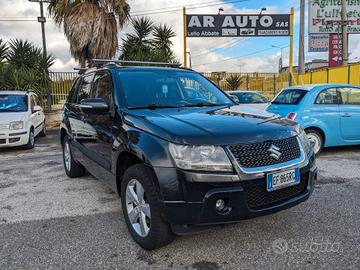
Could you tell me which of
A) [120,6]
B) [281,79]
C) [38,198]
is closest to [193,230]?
[38,198]

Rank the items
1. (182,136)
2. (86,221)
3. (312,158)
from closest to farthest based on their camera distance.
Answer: (182,136)
(312,158)
(86,221)

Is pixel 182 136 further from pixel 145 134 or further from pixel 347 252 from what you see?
pixel 347 252

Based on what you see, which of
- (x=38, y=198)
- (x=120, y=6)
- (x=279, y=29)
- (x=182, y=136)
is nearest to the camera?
(x=182, y=136)

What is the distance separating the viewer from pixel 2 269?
9.00 feet

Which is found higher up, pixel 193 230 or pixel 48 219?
pixel 193 230

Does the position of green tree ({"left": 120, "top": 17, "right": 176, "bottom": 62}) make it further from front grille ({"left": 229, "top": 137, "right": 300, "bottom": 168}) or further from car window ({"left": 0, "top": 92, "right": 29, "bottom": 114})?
front grille ({"left": 229, "top": 137, "right": 300, "bottom": 168})

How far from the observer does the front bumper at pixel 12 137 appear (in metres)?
7.86

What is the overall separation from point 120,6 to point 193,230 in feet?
43.8

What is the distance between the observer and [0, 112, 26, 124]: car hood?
792cm

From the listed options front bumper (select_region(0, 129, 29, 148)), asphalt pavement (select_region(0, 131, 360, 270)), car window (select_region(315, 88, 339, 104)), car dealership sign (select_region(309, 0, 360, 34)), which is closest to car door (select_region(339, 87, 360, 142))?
car window (select_region(315, 88, 339, 104))

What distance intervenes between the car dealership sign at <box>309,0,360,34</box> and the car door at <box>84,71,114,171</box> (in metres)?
21.5

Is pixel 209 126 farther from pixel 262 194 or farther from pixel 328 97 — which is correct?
pixel 328 97

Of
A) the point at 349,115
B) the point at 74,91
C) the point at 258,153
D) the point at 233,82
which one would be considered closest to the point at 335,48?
the point at 233,82

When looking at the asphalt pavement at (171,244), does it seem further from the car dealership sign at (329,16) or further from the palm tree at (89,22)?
the car dealership sign at (329,16)
